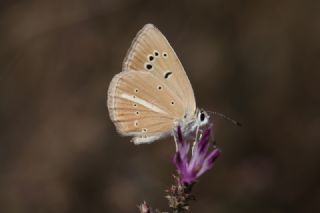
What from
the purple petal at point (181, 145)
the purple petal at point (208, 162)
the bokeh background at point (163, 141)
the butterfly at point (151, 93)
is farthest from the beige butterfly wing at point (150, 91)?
the bokeh background at point (163, 141)

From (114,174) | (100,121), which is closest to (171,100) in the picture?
(114,174)

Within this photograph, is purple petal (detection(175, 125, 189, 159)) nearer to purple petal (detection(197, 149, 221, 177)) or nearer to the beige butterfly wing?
purple petal (detection(197, 149, 221, 177))

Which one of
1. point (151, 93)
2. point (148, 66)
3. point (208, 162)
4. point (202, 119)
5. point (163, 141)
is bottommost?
point (163, 141)

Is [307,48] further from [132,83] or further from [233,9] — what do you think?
[132,83]

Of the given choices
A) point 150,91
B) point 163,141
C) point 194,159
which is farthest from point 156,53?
point 163,141

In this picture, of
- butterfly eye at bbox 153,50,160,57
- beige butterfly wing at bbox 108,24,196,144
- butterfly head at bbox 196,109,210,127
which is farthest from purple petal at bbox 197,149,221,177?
butterfly eye at bbox 153,50,160,57

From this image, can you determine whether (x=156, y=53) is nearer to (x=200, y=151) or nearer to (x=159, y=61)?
(x=159, y=61)

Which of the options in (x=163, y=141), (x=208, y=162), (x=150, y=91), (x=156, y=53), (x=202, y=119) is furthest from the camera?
(x=163, y=141)
